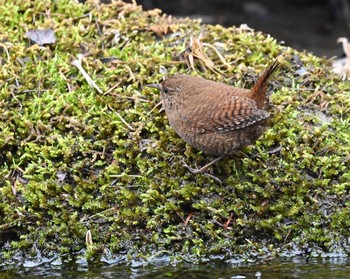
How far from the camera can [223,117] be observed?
14.4 ft

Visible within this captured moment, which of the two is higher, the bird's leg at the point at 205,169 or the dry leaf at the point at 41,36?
the dry leaf at the point at 41,36

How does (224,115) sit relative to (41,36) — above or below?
below

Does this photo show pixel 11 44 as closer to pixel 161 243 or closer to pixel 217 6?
pixel 161 243

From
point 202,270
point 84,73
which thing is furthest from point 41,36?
point 202,270

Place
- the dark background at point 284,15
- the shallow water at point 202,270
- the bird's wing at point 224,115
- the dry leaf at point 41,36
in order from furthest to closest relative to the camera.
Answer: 1. the dark background at point 284,15
2. the dry leaf at point 41,36
3. the bird's wing at point 224,115
4. the shallow water at point 202,270

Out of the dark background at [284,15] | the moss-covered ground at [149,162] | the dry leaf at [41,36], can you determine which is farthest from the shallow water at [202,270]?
the dark background at [284,15]

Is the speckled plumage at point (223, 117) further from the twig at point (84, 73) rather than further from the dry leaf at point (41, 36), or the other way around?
the dry leaf at point (41, 36)

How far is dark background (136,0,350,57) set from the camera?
33.4 feet

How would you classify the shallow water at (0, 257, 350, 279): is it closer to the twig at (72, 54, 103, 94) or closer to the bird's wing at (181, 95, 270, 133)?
the bird's wing at (181, 95, 270, 133)

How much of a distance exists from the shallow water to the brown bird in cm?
69

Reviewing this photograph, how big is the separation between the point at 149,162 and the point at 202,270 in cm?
86

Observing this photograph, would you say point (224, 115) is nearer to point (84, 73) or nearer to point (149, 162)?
point (149, 162)

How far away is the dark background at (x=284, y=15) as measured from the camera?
33.4 feet

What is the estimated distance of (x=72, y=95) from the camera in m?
5.07
